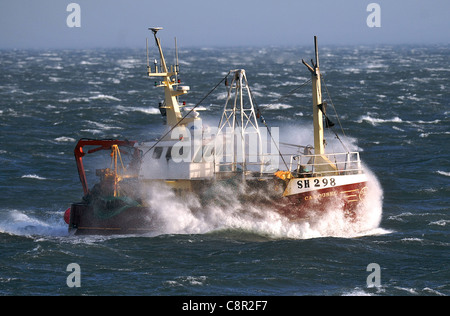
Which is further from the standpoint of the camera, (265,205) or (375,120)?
(375,120)

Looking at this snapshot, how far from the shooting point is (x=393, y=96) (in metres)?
95.6

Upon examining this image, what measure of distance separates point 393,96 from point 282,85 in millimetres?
22622

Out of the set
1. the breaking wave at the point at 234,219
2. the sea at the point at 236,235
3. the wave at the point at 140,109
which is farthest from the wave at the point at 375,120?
the breaking wave at the point at 234,219

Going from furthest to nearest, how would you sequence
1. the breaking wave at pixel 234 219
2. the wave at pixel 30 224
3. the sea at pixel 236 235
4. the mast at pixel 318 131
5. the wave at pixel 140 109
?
the wave at pixel 140 109 < the wave at pixel 30 224 < the mast at pixel 318 131 < the breaking wave at pixel 234 219 < the sea at pixel 236 235

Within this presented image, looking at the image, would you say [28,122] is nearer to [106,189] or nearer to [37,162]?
[37,162]

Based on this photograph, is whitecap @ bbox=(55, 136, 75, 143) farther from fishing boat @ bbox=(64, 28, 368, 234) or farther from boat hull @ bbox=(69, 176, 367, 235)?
boat hull @ bbox=(69, 176, 367, 235)

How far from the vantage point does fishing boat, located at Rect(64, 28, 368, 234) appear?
36344 mm

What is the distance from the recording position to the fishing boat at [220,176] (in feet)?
119

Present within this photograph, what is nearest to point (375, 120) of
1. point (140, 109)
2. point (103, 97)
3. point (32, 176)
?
point (140, 109)

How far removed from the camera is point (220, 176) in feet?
123

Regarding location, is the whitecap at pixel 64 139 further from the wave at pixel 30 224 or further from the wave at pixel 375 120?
the wave at pixel 375 120

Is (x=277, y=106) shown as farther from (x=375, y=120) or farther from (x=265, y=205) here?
(x=265, y=205)

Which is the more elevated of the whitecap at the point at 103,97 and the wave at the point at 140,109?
the whitecap at the point at 103,97

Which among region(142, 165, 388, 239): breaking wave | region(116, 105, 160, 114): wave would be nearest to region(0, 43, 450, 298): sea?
region(142, 165, 388, 239): breaking wave
